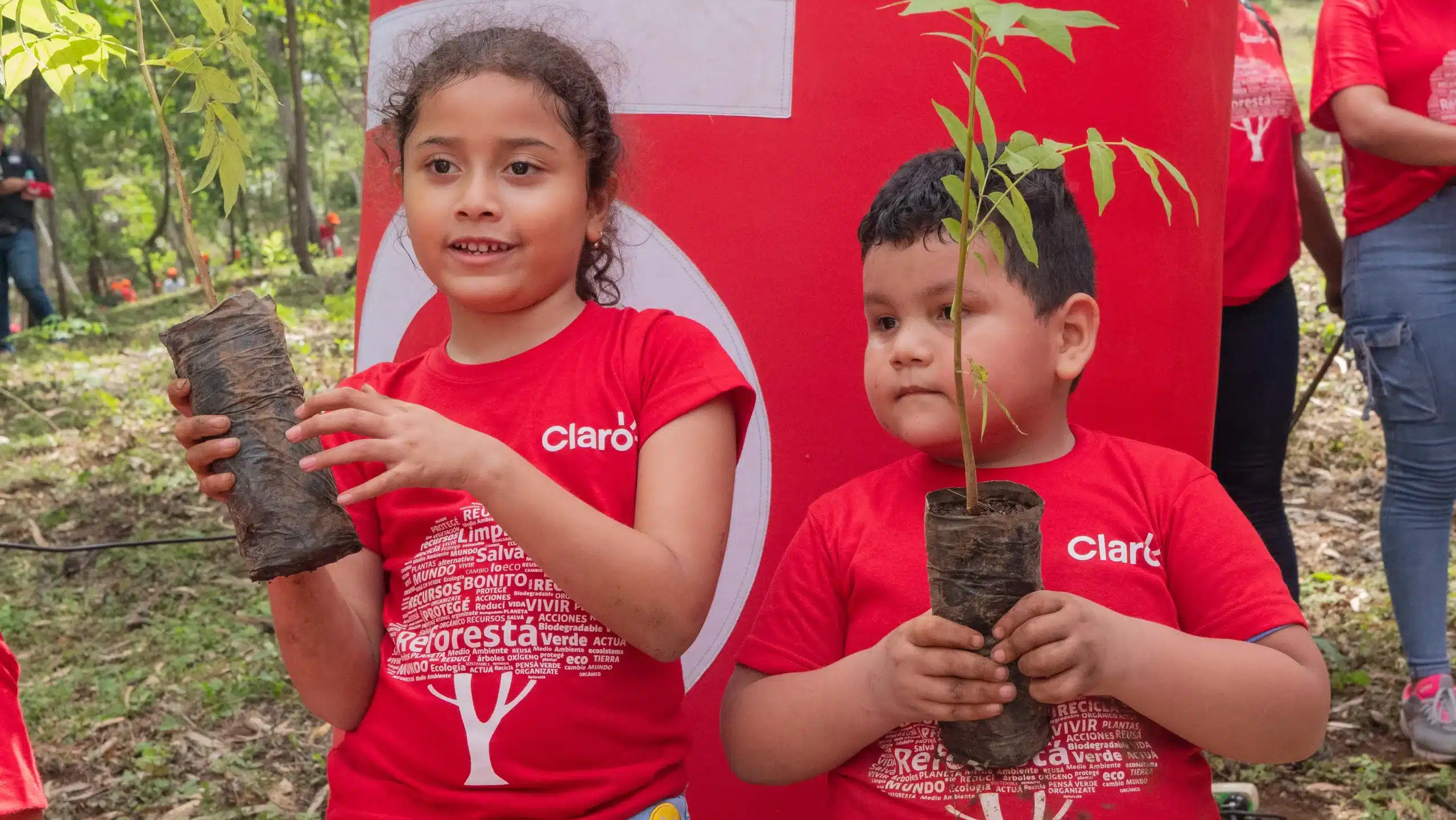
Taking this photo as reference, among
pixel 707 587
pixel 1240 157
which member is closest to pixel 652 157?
pixel 707 587

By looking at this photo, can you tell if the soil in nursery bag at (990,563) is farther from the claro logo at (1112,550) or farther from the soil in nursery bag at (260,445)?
the soil in nursery bag at (260,445)

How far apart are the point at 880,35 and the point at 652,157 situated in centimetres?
45

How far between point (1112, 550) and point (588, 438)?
738 millimetres

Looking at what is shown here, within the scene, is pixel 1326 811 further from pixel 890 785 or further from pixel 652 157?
pixel 652 157

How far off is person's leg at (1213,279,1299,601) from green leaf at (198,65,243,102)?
2.62 meters

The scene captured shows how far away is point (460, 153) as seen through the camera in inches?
72.2

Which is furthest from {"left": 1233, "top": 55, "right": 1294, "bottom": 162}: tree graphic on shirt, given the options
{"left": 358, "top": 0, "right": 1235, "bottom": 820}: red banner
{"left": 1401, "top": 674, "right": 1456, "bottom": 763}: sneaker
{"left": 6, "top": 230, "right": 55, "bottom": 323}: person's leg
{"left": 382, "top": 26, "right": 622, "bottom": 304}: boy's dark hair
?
{"left": 6, "top": 230, "right": 55, "bottom": 323}: person's leg

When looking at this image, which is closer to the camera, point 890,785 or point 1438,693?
point 890,785

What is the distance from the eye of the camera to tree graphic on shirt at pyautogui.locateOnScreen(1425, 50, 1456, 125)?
9.95ft

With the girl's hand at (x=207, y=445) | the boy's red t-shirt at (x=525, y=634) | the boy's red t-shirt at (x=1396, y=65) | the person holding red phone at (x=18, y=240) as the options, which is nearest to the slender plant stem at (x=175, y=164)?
the girl's hand at (x=207, y=445)

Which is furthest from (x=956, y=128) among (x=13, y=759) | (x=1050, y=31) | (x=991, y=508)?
(x=13, y=759)

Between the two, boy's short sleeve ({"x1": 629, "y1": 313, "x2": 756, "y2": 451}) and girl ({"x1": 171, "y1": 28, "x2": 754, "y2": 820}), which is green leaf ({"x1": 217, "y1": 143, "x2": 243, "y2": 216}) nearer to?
girl ({"x1": 171, "y1": 28, "x2": 754, "y2": 820})

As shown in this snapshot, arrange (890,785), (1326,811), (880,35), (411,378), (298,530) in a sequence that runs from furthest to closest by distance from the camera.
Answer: (1326,811)
(880,35)
(411,378)
(890,785)
(298,530)

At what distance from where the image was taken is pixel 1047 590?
5.04 ft
